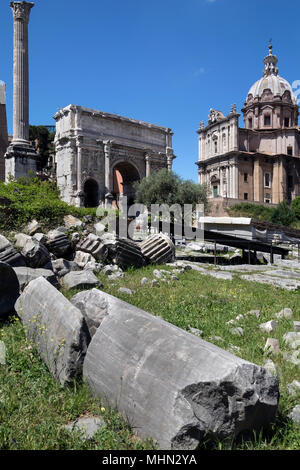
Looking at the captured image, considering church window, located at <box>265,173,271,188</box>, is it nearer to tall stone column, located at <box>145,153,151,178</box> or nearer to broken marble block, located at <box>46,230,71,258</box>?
tall stone column, located at <box>145,153,151,178</box>

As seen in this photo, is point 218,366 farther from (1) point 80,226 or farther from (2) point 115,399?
(1) point 80,226

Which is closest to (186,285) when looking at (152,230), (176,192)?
(152,230)

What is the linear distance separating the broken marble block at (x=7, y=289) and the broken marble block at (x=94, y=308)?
4.09ft

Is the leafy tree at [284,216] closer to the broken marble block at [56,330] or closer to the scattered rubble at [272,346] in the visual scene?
the scattered rubble at [272,346]

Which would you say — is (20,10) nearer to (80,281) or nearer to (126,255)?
(126,255)

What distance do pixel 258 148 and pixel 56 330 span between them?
4766cm

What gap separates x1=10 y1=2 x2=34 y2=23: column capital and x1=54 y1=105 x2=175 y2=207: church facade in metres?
11.3

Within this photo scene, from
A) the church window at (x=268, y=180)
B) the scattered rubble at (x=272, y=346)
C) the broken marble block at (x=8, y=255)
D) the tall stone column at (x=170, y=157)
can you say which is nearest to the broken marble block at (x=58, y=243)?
the broken marble block at (x=8, y=255)

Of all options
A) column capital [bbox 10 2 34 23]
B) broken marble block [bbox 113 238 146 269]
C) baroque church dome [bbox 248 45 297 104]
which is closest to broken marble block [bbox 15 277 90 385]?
broken marble block [bbox 113 238 146 269]

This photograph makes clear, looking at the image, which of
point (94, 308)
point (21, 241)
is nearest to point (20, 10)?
point (21, 241)

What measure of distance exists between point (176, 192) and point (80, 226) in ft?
52.5

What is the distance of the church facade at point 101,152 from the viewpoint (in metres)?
27.8

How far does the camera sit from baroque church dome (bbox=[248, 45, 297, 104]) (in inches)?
1850

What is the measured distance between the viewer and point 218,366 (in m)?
1.88
